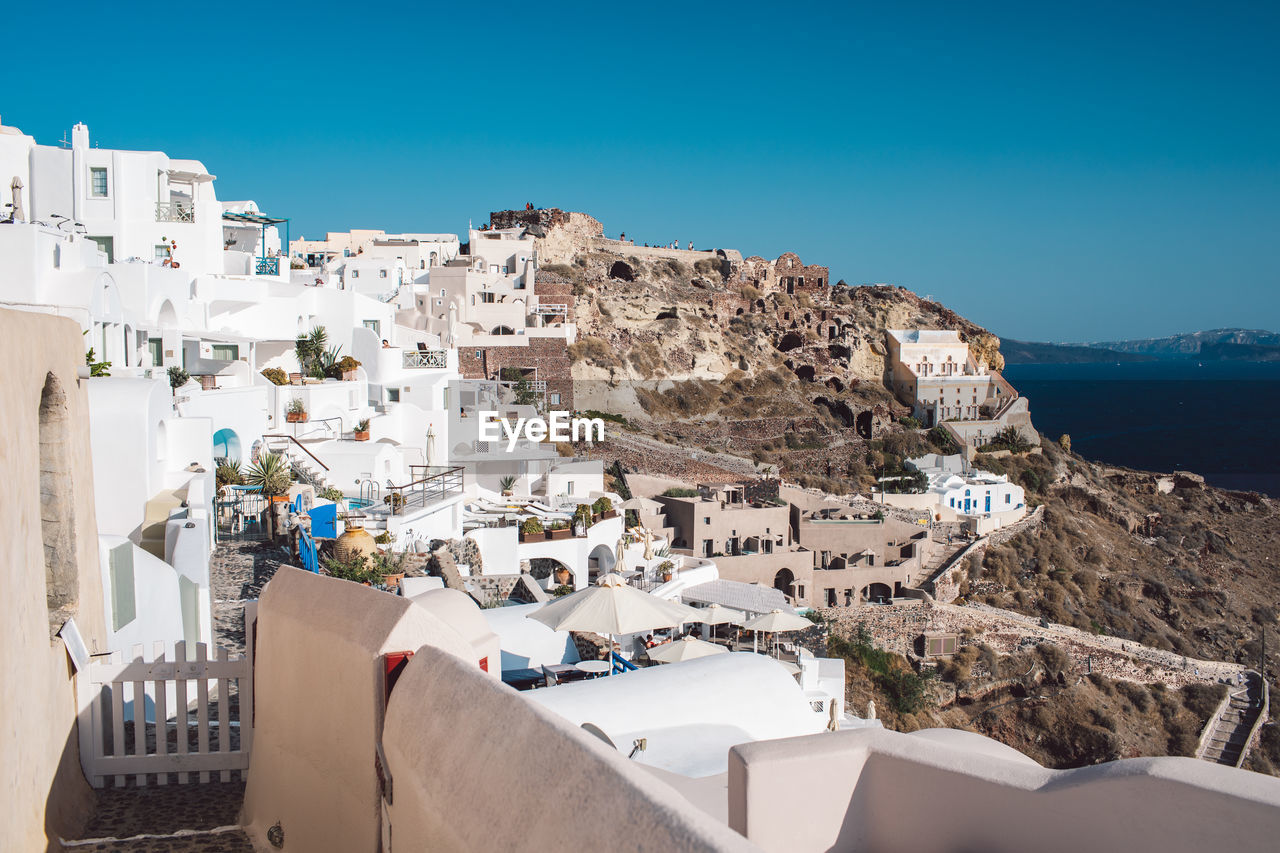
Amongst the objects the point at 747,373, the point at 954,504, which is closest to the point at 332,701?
the point at 954,504

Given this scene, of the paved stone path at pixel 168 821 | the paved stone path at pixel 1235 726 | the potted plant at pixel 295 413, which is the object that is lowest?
the paved stone path at pixel 1235 726

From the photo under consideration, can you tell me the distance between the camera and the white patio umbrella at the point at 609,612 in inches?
414

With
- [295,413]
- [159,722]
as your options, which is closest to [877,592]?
[295,413]

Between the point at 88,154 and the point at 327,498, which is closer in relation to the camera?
the point at 327,498

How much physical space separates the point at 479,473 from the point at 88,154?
38.9ft

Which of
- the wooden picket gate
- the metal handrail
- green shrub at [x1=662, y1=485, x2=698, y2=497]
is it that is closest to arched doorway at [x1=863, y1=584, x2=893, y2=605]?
green shrub at [x1=662, y1=485, x2=698, y2=497]

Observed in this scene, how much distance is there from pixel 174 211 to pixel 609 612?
19.2m

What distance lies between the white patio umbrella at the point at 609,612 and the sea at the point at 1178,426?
2779 inches

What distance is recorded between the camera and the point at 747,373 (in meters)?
53.7

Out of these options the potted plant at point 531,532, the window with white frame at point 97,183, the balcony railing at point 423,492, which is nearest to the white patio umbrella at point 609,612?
the balcony railing at point 423,492

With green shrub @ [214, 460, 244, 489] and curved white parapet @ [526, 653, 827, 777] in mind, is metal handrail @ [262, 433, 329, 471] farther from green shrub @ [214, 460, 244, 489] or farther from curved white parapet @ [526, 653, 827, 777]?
curved white parapet @ [526, 653, 827, 777]

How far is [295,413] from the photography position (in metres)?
19.4

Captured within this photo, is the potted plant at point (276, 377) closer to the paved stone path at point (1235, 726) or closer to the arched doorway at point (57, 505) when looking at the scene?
the arched doorway at point (57, 505)

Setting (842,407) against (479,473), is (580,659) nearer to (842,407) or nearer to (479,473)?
(479,473)
